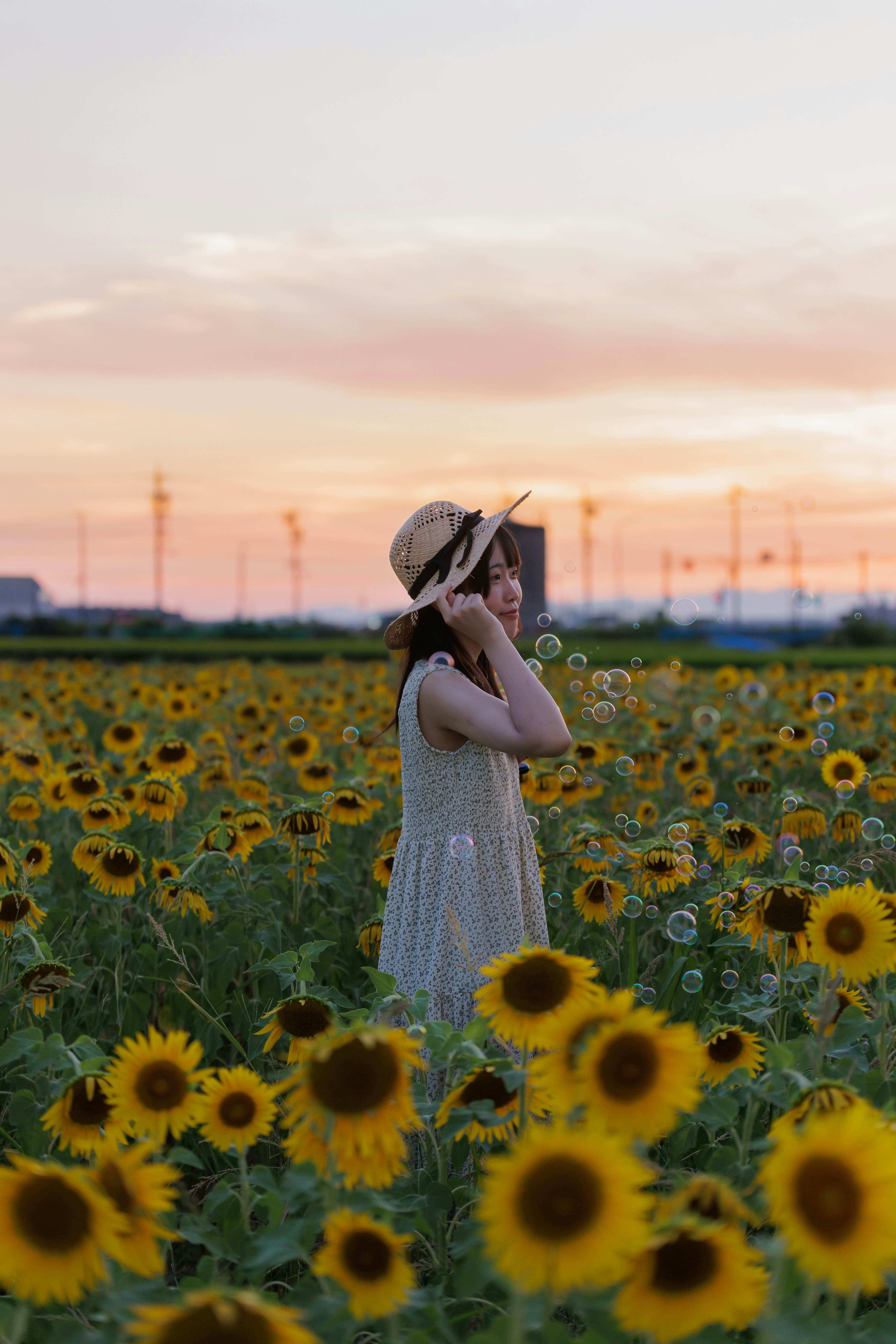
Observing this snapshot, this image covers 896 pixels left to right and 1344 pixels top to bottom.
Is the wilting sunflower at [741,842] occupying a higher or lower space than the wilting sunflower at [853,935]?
lower

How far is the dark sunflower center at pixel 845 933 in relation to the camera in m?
1.90

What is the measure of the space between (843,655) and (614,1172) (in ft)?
78.9

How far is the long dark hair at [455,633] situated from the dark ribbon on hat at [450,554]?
0.06 metres

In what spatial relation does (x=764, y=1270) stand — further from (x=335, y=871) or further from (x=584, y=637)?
(x=584, y=637)

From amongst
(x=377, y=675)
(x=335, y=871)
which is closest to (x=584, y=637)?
(x=377, y=675)

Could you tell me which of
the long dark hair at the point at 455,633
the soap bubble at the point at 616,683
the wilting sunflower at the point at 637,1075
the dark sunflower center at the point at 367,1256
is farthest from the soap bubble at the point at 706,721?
the dark sunflower center at the point at 367,1256

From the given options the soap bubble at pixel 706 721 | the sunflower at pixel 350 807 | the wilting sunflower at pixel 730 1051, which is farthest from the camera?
the soap bubble at pixel 706 721

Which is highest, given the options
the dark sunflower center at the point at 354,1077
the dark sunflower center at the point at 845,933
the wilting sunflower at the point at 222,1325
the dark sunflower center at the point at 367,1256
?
the dark sunflower center at the point at 845,933

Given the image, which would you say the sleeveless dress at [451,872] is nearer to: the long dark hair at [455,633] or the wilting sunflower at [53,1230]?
the long dark hair at [455,633]

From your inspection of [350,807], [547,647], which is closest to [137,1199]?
[350,807]

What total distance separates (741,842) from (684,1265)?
2484 mm

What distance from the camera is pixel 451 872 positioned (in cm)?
303

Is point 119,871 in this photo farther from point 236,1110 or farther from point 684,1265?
point 684,1265

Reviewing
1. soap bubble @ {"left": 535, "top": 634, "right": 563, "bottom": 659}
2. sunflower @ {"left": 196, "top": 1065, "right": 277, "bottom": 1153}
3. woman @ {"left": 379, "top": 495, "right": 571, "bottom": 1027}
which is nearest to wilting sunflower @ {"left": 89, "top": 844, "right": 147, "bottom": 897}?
woman @ {"left": 379, "top": 495, "right": 571, "bottom": 1027}
